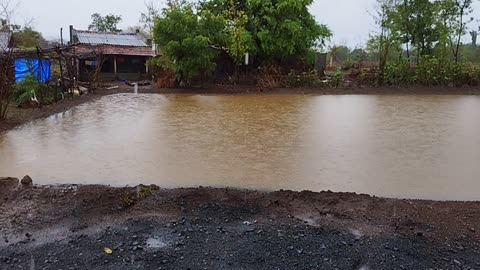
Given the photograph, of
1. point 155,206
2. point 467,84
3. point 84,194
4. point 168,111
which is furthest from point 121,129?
point 467,84

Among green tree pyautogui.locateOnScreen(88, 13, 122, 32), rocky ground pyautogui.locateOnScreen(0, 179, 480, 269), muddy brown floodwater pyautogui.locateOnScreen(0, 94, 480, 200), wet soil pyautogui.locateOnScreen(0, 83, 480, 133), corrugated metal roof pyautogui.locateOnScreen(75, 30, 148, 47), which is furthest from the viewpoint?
green tree pyautogui.locateOnScreen(88, 13, 122, 32)

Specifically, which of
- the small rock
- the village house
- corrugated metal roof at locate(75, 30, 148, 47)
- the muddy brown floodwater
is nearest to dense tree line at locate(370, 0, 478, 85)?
the muddy brown floodwater

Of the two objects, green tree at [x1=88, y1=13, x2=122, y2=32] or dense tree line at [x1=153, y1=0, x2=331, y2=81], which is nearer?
dense tree line at [x1=153, y1=0, x2=331, y2=81]

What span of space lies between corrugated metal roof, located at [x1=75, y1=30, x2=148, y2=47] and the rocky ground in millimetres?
18534

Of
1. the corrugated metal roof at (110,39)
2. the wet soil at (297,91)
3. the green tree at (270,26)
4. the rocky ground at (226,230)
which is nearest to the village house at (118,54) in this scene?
the corrugated metal roof at (110,39)

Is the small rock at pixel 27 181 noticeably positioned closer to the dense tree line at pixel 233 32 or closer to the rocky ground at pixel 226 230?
the rocky ground at pixel 226 230

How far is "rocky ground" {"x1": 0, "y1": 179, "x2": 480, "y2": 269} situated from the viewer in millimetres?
2908

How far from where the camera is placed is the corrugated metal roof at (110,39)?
21.6m

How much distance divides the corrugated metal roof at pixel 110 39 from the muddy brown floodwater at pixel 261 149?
474 inches

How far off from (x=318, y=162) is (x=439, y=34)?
14582 mm

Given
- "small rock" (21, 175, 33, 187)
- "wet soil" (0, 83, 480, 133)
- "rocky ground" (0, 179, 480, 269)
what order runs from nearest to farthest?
"rocky ground" (0, 179, 480, 269) < "small rock" (21, 175, 33, 187) < "wet soil" (0, 83, 480, 133)

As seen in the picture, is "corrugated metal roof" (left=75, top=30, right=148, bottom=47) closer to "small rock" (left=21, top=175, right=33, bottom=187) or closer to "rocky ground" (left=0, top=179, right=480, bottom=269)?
"small rock" (left=21, top=175, right=33, bottom=187)

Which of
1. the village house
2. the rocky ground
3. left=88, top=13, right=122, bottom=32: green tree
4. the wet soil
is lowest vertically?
the rocky ground

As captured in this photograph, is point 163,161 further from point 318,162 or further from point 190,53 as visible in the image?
point 190,53
